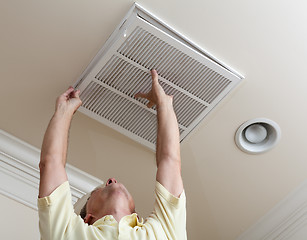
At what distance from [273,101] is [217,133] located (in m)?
0.25

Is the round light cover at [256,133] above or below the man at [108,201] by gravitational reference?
above

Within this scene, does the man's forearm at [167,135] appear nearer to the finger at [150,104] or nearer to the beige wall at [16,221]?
the finger at [150,104]

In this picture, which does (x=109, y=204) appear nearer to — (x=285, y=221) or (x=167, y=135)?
(x=167, y=135)

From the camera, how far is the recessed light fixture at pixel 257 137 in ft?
7.02

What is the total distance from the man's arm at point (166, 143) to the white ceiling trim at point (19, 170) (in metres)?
0.61

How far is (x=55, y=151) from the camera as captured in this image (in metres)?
1.62

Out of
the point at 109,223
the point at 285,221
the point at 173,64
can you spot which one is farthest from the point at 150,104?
the point at 285,221

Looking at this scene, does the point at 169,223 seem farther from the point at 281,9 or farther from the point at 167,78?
the point at 281,9

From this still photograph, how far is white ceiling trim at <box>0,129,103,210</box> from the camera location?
222 centimetres

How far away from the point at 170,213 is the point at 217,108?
59cm

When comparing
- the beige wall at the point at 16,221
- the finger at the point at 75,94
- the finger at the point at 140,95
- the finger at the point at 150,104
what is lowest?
the beige wall at the point at 16,221

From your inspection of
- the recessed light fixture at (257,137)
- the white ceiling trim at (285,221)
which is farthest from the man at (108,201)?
the white ceiling trim at (285,221)

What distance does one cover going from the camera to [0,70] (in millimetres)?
1992

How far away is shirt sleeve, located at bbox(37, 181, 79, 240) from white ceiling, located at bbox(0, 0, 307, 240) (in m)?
0.60
